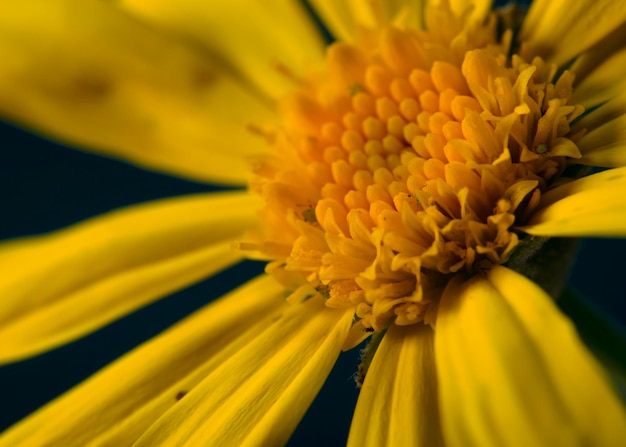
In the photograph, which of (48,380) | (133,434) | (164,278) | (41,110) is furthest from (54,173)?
(133,434)

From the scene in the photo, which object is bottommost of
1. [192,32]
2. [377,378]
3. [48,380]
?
[377,378]

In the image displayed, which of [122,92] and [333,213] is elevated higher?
[122,92]

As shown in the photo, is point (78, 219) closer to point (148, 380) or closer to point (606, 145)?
point (148, 380)

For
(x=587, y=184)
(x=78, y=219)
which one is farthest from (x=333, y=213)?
(x=78, y=219)

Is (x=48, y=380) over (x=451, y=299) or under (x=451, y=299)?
over

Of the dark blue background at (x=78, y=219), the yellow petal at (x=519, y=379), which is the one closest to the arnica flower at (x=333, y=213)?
the yellow petal at (x=519, y=379)

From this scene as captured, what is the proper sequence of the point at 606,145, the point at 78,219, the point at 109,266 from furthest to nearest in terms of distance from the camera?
the point at 78,219 < the point at 109,266 < the point at 606,145

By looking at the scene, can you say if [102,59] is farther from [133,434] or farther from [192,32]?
[133,434]

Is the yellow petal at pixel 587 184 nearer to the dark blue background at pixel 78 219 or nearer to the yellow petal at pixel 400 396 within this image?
the yellow petal at pixel 400 396
